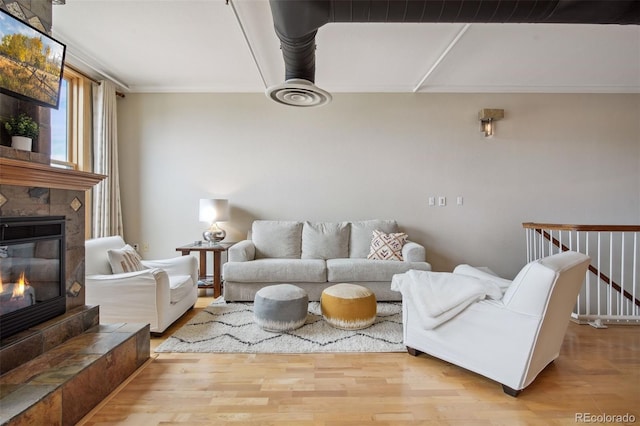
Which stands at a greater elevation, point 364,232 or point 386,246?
point 364,232

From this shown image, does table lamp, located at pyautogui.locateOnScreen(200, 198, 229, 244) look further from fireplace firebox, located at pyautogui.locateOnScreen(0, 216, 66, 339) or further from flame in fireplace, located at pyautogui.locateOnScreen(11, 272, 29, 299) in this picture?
flame in fireplace, located at pyautogui.locateOnScreen(11, 272, 29, 299)

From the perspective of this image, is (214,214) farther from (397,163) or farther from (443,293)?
(443,293)

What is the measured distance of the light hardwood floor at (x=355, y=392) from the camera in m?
1.52

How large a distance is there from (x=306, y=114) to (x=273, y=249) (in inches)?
75.3

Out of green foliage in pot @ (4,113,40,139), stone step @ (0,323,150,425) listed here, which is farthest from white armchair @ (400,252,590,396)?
green foliage in pot @ (4,113,40,139)

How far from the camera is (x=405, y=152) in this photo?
4023mm

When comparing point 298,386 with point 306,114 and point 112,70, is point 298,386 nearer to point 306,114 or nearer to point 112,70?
point 306,114

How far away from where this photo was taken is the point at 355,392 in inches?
67.6

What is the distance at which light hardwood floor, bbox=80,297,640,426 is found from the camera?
4.99 feet

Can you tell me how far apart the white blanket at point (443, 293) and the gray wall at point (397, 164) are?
6.95 ft

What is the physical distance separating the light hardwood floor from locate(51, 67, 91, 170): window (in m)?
2.75

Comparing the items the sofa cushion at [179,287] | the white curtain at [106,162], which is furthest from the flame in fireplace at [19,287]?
the white curtain at [106,162]

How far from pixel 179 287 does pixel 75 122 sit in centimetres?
250

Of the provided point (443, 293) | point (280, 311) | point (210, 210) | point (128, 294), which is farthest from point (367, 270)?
point (128, 294)
